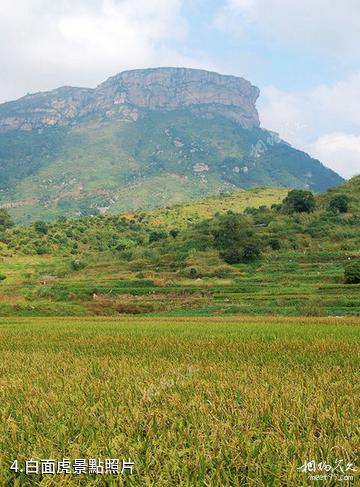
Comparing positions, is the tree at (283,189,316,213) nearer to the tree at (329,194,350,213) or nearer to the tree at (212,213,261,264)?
the tree at (329,194,350,213)

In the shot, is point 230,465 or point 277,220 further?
point 277,220

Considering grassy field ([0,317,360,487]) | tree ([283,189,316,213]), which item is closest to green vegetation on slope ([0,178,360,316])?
tree ([283,189,316,213])

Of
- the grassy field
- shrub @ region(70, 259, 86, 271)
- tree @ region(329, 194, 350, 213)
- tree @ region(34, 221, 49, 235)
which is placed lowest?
shrub @ region(70, 259, 86, 271)

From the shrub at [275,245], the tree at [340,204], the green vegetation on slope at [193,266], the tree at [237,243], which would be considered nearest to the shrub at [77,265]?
the green vegetation on slope at [193,266]

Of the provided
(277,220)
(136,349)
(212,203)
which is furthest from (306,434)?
(212,203)

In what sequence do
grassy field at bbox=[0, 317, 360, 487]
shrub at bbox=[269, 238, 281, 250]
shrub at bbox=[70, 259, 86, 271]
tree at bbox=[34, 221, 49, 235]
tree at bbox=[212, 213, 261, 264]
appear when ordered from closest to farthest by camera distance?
grassy field at bbox=[0, 317, 360, 487], tree at bbox=[212, 213, 261, 264], shrub at bbox=[269, 238, 281, 250], shrub at bbox=[70, 259, 86, 271], tree at bbox=[34, 221, 49, 235]

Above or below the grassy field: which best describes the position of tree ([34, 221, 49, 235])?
above

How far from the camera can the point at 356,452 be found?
4.32 m

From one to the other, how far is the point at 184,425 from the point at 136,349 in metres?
12.0

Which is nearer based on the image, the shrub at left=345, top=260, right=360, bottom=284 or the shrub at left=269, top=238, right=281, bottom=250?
the shrub at left=345, top=260, right=360, bottom=284

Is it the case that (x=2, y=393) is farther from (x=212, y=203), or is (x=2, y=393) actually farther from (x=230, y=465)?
(x=212, y=203)

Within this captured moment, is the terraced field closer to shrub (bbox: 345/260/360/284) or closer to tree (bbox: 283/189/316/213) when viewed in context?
shrub (bbox: 345/260/360/284)

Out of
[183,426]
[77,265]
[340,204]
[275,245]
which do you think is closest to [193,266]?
[275,245]

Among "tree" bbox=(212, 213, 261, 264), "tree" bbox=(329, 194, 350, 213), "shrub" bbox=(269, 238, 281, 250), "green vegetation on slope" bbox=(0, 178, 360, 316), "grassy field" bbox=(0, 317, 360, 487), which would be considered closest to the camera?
"grassy field" bbox=(0, 317, 360, 487)
